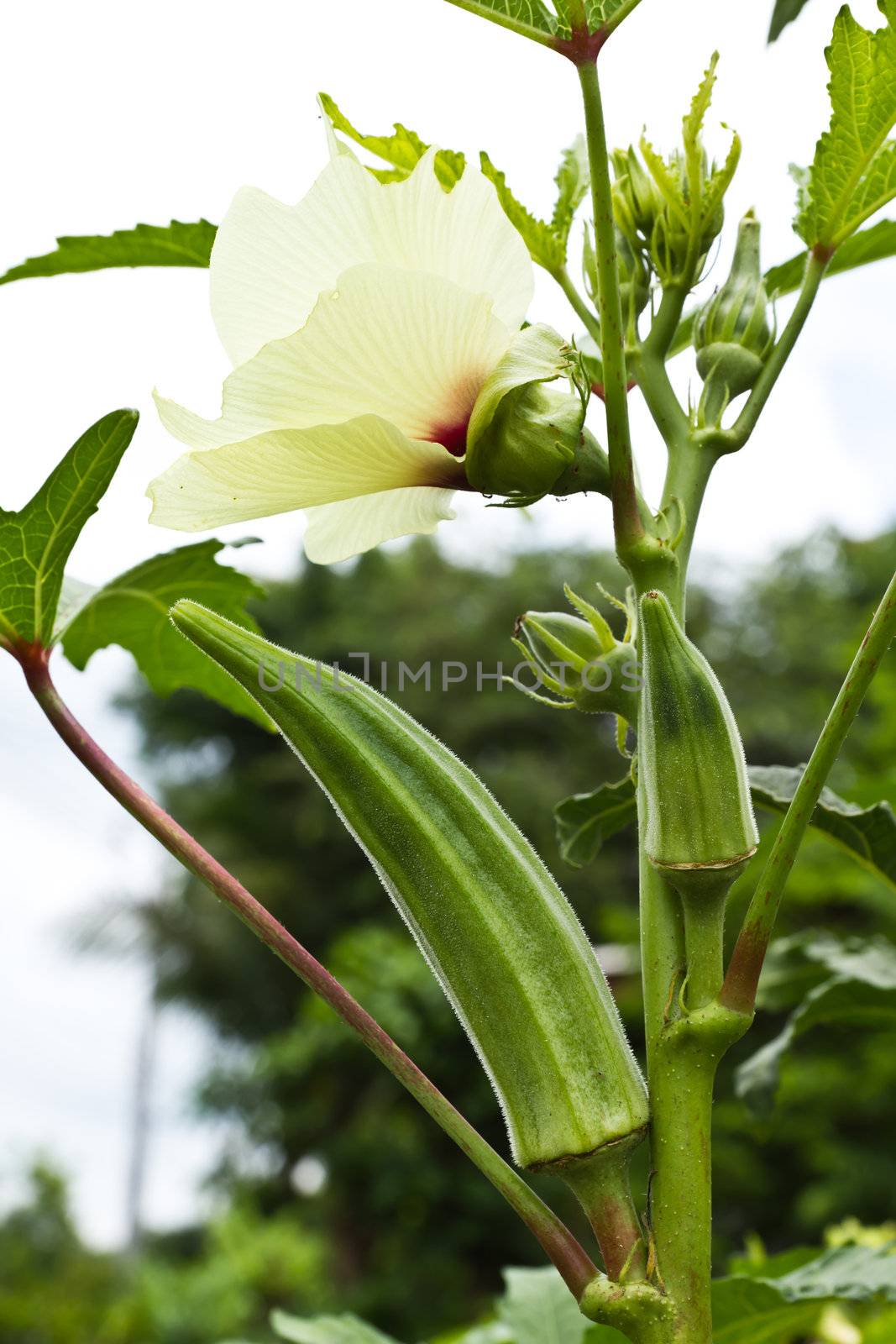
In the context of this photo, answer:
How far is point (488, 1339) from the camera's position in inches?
43.3

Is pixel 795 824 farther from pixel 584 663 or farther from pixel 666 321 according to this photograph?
pixel 666 321

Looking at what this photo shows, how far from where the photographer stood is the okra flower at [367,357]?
54cm

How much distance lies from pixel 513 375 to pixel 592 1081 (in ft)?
1.02

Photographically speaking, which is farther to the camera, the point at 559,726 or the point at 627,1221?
the point at 559,726

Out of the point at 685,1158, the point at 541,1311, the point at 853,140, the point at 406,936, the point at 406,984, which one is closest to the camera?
the point at 685,1158

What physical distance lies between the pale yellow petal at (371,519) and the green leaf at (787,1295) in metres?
0.50

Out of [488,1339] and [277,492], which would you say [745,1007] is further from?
[488,1339]

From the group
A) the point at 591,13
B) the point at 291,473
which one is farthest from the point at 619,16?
the point at 291,473

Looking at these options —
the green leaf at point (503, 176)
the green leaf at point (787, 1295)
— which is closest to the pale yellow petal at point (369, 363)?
the green leaf at point (503, 176)

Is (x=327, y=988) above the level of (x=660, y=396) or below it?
below

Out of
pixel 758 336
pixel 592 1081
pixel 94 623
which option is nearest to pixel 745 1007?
pixel 592 1081

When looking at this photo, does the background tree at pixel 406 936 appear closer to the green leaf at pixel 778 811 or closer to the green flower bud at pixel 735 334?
the green leaf at pixel 778 811

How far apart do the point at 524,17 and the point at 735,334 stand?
19 cm

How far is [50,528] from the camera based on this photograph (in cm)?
70
